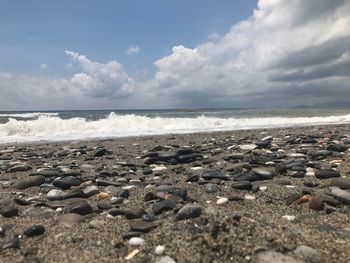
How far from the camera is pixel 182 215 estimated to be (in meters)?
3.19

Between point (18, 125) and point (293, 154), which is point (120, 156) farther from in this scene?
point (18, 125)

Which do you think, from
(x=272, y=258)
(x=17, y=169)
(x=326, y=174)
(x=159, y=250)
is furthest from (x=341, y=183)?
(x=17, y=169)

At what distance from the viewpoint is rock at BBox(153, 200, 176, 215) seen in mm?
3504

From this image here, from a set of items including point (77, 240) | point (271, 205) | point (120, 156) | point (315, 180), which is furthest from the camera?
point (120, 156)

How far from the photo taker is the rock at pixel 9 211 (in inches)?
142

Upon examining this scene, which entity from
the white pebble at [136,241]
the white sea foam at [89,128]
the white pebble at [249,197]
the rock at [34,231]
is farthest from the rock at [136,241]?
the white sea foam at [89,128]

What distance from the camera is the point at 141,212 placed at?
3.48 metres

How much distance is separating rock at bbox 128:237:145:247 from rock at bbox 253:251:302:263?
859 mm

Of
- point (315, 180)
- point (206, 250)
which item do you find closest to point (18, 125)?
point (315, 180)

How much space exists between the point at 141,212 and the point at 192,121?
1760 cm

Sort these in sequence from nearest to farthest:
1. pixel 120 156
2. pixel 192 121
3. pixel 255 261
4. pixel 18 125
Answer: pixel 255 261
pixel 120 156
pixel 18 125
pixel 192 121

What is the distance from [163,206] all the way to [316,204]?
1.45m

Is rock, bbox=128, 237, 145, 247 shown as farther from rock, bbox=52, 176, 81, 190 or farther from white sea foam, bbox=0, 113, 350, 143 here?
white sea foam, bbox=0, 113, 350, 143

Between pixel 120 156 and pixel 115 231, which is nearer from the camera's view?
pixel 115 231
